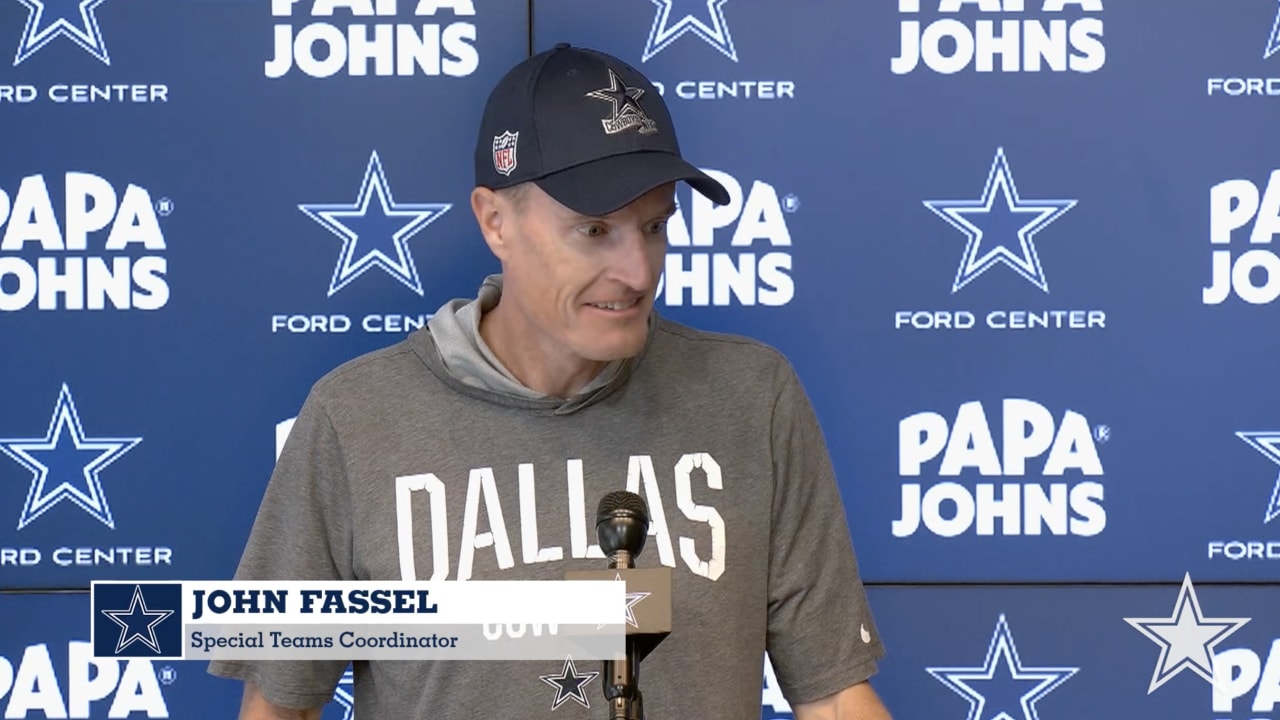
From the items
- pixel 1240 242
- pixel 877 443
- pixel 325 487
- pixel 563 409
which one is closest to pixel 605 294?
pixel 563 409

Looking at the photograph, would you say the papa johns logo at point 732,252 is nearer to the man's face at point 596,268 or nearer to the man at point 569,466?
the man at point 569,466

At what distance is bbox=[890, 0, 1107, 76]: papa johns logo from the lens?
1978mm

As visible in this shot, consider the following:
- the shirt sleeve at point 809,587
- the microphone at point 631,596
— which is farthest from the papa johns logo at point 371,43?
the microphone at point 631,596

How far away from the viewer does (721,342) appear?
4.90 feet

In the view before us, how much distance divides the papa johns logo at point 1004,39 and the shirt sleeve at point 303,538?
3.20 ft

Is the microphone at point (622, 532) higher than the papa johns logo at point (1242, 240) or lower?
lower

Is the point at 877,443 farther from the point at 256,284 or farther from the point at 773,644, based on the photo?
the point at 256,284

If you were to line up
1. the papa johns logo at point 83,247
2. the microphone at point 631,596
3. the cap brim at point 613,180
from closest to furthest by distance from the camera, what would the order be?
the microphone at point 631,596
the cap brim at point 613,180
the papa johns logo at point 83,247

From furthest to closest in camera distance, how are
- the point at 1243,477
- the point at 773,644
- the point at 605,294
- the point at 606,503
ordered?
the point at 1243,477 → the point at 773,644 → the point at 605,294 → the point at 606,503

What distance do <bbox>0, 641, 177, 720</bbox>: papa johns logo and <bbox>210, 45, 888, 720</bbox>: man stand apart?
2.07 feet

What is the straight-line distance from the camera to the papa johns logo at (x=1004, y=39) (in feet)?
6.49

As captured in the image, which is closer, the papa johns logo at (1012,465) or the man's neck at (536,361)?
the man's neck at (536,361)

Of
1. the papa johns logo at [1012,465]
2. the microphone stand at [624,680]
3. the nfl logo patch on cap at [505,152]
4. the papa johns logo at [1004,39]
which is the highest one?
the papa johns logo at [1004,39]

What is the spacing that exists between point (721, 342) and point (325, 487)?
411 mm
